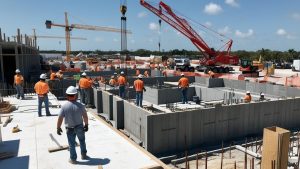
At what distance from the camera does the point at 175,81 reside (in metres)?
22.9

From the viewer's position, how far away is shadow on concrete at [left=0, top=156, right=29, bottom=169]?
544cm

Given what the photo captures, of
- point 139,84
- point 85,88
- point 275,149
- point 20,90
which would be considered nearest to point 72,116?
point 275,149

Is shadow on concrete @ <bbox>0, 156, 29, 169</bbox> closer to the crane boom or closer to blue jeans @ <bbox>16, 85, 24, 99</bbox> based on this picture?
blue jeans @ <bbox>16, 85, 24, 99</bbox>

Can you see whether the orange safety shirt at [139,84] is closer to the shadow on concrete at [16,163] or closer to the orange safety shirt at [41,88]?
the orange safety shirt at [41,88]

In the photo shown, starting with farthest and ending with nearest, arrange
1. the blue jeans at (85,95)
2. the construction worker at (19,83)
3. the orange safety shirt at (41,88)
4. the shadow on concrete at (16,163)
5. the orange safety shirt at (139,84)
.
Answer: the blue jeans at (85,95)
the orange safety shirt at (139,84)
the construction worker at (19,83)
the orange safety shirt at (41,88)
the shadow on concrete at (16,163)

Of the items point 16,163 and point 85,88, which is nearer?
point 16,163

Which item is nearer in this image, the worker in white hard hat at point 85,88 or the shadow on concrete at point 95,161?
the shadow on concrete at point 95,161

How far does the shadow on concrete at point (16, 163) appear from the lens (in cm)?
544

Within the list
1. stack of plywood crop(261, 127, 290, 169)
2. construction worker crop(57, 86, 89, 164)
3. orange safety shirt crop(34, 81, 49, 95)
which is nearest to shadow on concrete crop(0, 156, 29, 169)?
construction worker crop(57, 86, 89, 164)

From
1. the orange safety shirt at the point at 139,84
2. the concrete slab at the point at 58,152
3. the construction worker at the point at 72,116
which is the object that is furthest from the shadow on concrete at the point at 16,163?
the orange safety shirt at the point at 139,84

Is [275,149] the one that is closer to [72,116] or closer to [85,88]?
[72,116]

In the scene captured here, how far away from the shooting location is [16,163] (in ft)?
18.4

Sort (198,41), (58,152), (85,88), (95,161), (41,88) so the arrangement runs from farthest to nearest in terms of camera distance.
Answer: (198,41) → (85,88) → (41,88) → (58,152) → (95,161)

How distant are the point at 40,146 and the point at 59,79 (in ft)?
36.3
